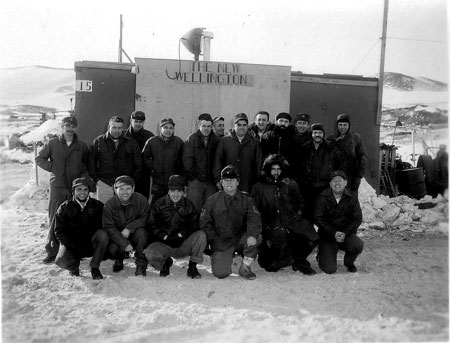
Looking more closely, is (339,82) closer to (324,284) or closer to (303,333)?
Result: (324,284)

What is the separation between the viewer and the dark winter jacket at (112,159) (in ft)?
17.9

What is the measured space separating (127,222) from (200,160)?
1.19 meters

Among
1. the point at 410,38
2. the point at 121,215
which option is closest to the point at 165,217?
the point at 121,215

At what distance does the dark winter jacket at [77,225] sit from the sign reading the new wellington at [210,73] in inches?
150

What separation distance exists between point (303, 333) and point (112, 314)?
1.56 m

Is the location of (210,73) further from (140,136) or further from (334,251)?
(334,251)

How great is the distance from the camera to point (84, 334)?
137 inches

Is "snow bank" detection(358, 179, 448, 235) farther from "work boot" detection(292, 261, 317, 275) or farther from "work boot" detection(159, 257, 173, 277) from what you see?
"work boot" detection(159, 257, 173, 277)

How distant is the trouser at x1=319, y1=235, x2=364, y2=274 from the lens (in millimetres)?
4934

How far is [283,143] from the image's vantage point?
554 centimetres

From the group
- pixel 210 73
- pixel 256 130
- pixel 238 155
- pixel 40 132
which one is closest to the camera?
pixel 238 155

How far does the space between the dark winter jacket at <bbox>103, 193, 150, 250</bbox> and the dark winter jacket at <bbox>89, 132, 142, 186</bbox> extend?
0.61 m

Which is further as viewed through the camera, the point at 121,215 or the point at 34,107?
the point at 34,107

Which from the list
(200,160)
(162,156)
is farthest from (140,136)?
(200,160)
